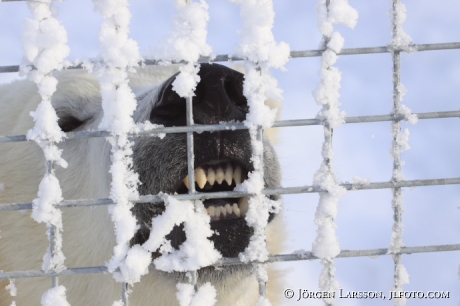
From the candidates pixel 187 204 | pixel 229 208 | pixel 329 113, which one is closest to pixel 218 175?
pixel 229 208

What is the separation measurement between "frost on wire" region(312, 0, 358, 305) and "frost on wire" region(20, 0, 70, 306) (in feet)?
2.22

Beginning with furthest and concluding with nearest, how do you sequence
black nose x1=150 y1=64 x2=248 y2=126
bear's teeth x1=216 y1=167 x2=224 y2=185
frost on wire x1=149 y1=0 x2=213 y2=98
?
bear's teeth x1=216 y1=167 x2=224 y2=185 → black nose x1=150 y1=64 x2=248 y2=126 → frost on wire x1=149 y1=0 x2=213 y2=98

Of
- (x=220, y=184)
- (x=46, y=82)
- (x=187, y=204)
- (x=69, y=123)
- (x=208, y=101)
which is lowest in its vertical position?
(x=187, y=204)

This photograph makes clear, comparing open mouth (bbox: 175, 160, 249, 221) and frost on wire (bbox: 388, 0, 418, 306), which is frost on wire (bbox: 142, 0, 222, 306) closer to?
open mouth (bbox: 175, 160, 249, 221)

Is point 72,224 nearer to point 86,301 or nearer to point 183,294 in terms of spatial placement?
point 86,301

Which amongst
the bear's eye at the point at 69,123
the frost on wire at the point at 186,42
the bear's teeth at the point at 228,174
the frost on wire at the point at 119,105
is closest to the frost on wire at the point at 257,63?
the frost on wire at the point at 186,42

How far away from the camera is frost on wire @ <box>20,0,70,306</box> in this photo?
1.25m

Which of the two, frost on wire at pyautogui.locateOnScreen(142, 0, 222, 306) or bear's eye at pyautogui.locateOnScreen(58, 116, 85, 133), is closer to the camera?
frost on wire at pyautogui.locateOnScreen(142, 0, 222, 306)

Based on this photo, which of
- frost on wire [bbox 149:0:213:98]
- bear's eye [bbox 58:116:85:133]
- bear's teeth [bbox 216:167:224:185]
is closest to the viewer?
frost on wire [bbox 149:0:213:98]

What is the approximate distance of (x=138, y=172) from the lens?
5.80 feet

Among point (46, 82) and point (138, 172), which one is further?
point (138, 172)

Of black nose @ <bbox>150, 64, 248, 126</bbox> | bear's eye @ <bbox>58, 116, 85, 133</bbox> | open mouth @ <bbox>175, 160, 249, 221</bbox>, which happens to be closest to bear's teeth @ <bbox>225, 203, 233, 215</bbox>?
open mouth @ <bbox>175, 160, 249, 221</bbox>

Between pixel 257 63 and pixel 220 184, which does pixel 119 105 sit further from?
pixel 220 184

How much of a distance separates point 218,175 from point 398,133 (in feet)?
2.01
